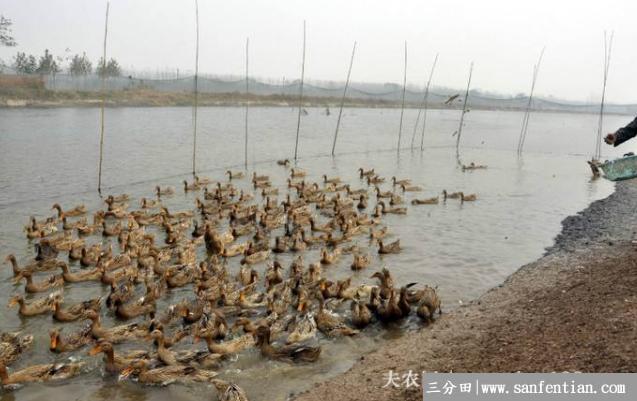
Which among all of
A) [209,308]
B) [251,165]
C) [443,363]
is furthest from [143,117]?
[443,363]

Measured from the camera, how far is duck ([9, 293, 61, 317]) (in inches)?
402

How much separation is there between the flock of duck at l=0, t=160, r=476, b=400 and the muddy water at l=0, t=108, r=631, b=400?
25 cm

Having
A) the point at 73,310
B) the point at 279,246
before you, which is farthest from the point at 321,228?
the point at 73,310

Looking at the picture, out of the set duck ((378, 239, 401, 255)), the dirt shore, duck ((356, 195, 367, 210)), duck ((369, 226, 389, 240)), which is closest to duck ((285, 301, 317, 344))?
the dirt shore

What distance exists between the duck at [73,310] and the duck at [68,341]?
2.84 ft

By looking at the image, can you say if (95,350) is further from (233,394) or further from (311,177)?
(311,177)

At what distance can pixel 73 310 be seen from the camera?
10.2 meters

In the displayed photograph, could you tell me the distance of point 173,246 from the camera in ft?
47.2

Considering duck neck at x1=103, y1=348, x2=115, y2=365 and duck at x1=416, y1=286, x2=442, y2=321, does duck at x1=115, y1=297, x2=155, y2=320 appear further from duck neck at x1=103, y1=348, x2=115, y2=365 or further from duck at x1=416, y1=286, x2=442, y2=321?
duck at x1=416, y1=286, x2=442, y2=321

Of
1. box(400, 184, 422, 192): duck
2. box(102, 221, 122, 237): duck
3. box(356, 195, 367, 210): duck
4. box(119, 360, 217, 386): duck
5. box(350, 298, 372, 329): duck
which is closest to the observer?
box(119, 360, 217, 386): duck

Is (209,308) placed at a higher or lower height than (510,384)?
lower

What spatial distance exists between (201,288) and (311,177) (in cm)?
1615

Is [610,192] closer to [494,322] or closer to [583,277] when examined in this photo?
[583,277]

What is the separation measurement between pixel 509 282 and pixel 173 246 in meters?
8.67
